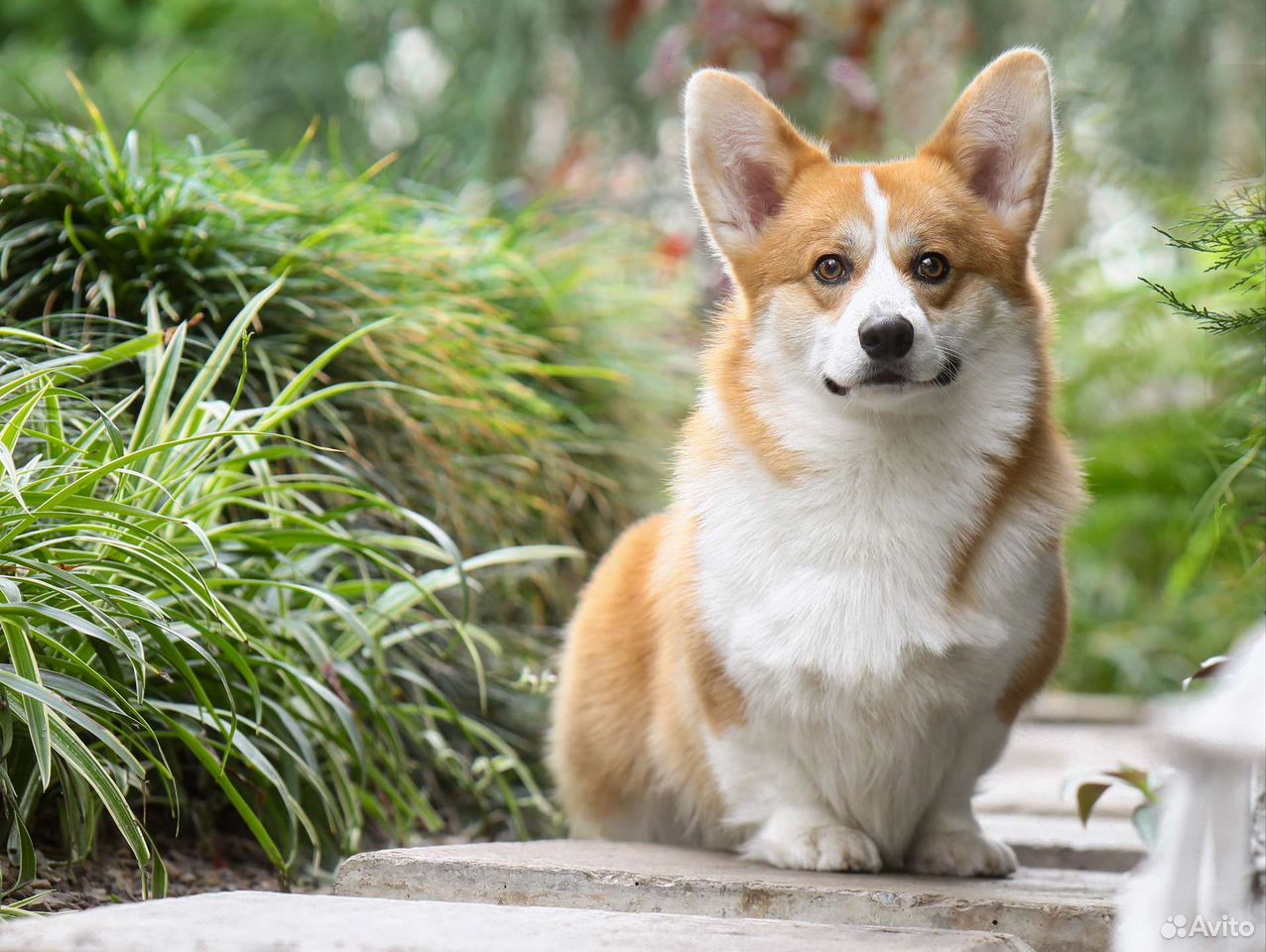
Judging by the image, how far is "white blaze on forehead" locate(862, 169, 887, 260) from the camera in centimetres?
221

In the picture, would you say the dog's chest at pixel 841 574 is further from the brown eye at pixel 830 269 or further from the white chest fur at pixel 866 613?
the brown eye at pixel 830 269

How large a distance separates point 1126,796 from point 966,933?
216cm

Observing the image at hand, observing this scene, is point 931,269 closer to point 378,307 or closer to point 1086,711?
point 378,307

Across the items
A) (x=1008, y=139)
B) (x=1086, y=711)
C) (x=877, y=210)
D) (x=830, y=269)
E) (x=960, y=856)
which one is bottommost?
(x=1086, y=711)

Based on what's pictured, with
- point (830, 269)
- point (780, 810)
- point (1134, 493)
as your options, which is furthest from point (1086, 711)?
point (830, 269)

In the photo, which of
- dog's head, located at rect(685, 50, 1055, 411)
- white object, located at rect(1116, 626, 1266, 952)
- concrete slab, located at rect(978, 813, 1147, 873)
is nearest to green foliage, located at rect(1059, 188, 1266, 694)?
concrete slab, located at rect(978, 813, 1147, 873)

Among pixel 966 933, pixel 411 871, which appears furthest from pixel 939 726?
pixel 411 871

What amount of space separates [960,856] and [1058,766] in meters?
2.12

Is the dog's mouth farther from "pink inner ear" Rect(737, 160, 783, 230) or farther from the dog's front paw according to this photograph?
the dog's front paw

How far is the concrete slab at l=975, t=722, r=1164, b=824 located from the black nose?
1069mm

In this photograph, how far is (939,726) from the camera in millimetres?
2221

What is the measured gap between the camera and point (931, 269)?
2.23m

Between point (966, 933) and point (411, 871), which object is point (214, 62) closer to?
point (411, 871)

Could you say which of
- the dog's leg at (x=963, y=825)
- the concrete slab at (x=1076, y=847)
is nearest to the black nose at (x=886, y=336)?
the dog's leg at (x=963, y=825)
